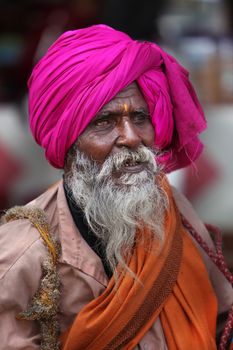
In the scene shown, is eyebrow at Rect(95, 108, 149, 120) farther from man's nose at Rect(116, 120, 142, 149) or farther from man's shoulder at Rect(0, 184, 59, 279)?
man's shoulder at Rect(0, 184, 59, 279)

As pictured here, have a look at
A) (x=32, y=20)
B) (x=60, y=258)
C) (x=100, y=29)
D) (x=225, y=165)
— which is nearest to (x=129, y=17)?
(x=225, y=165)

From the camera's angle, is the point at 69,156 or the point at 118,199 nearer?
the point at 118,199

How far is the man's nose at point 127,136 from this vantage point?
2988 mm

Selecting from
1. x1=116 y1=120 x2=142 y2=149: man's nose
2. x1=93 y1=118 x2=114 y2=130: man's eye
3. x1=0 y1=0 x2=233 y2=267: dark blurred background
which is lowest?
x1=0 y1=0 x2=233 y2=267: dark blurred background

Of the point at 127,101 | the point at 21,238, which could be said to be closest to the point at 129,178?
the point at 127,101

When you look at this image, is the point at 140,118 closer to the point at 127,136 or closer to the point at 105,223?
the point at 127,136

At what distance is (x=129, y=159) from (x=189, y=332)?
740mm

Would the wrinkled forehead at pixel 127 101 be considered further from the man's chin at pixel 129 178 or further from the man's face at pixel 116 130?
the man's chin at pixel 129 178

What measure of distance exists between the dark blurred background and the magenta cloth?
2149 millimetres

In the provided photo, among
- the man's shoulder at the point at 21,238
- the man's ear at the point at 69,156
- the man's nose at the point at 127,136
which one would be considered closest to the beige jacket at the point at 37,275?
the man's shoulder at the point at 21,238

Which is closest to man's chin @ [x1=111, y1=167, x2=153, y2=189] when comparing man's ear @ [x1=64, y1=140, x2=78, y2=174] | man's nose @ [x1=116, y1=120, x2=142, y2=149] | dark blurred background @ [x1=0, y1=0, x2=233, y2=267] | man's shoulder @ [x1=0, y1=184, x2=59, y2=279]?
man's nose @ [x1=116, y1=120, x2=142, y2=149]

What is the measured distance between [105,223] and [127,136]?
1.20ft

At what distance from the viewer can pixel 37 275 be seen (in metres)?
2.88

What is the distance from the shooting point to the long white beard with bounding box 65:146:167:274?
3.01 meters
